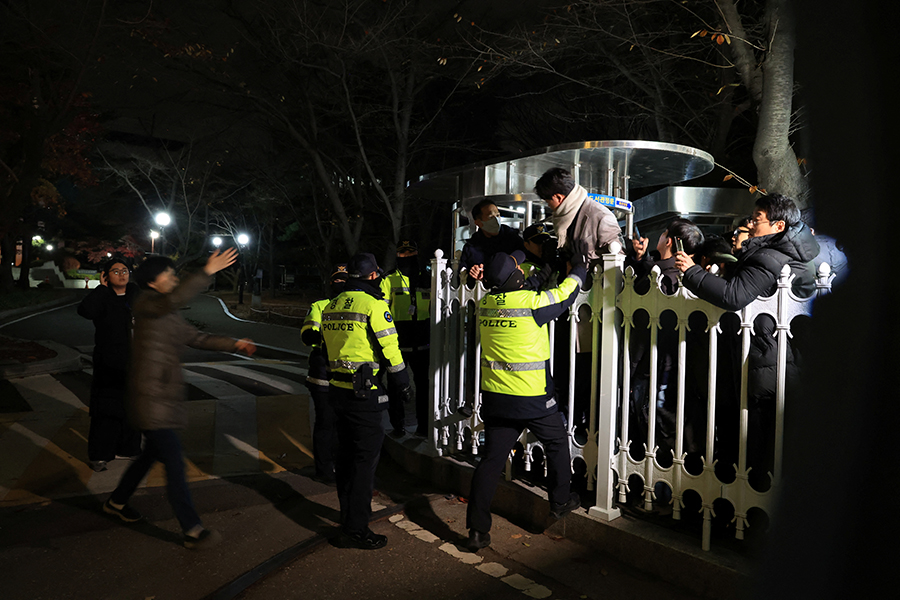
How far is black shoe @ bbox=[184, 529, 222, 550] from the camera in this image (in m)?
3.87

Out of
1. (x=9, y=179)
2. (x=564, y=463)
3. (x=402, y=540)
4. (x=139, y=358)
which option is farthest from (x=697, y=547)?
(x=9, y=179)

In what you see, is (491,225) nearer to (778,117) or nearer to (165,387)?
(165,387)

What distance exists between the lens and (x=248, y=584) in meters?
3.41

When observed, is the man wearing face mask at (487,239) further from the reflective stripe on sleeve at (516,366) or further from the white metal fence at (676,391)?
the reflective stripe on sleeve at (516,366)

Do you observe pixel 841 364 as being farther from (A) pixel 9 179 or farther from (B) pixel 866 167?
(A) pixel 9 179

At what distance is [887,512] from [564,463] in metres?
2.37

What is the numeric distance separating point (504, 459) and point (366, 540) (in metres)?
1.04

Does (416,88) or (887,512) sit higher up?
(416,88)

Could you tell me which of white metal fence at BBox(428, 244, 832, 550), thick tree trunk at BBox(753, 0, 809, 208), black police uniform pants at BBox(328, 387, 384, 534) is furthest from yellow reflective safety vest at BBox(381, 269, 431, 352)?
thick tree trunk at BBox(753, 0, 809, 208)

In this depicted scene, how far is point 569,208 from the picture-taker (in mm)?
3969

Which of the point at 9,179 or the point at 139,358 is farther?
the point at 9,179

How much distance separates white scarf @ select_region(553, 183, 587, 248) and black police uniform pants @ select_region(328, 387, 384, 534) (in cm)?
176

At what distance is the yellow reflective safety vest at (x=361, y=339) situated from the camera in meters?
4.17

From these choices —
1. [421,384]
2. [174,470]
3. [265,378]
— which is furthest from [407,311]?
[265,378]
